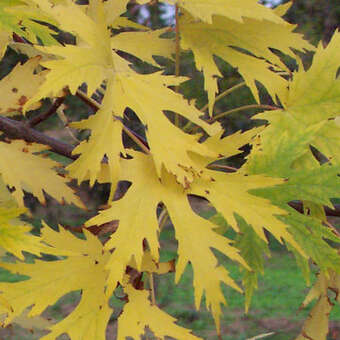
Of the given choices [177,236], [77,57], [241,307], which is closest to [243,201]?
[177,236]

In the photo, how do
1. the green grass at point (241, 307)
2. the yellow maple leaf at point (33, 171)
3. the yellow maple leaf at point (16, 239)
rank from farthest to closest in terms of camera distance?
the green grass at point (241, 307) < the yellow maple leaf at point (33, 171) < the yellow maple leaf at point (16, 239)

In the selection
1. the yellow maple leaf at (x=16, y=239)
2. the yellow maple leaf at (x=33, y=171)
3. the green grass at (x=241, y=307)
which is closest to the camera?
the yellow maple leaf at (x=16, y=239)

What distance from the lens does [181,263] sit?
1.31 feet

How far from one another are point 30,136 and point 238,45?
21 cm

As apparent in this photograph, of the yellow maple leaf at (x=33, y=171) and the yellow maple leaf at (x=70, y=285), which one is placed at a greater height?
the yellow maple leaf at (x=33, y=171)

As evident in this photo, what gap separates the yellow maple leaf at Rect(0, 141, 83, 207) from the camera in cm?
47

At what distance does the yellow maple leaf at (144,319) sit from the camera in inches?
16.8

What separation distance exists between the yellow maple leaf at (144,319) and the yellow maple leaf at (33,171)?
0.09 metres

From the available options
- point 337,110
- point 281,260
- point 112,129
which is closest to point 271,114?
point 337,110

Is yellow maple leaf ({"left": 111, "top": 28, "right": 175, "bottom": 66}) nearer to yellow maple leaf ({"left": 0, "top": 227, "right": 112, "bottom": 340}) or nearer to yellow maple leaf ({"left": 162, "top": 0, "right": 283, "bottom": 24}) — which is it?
yellow maple leaf ({"left": 162, "top": 0, "right": 283, "bottom": 24})

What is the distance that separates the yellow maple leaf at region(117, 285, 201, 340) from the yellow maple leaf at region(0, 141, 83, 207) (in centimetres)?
9

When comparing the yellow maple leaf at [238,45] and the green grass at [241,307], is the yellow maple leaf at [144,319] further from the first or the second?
the green grass at [241,307]

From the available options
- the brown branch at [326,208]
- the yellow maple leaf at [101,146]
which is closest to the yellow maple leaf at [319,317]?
the brown branch at [326,208]

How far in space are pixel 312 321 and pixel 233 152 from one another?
23 centimetres
